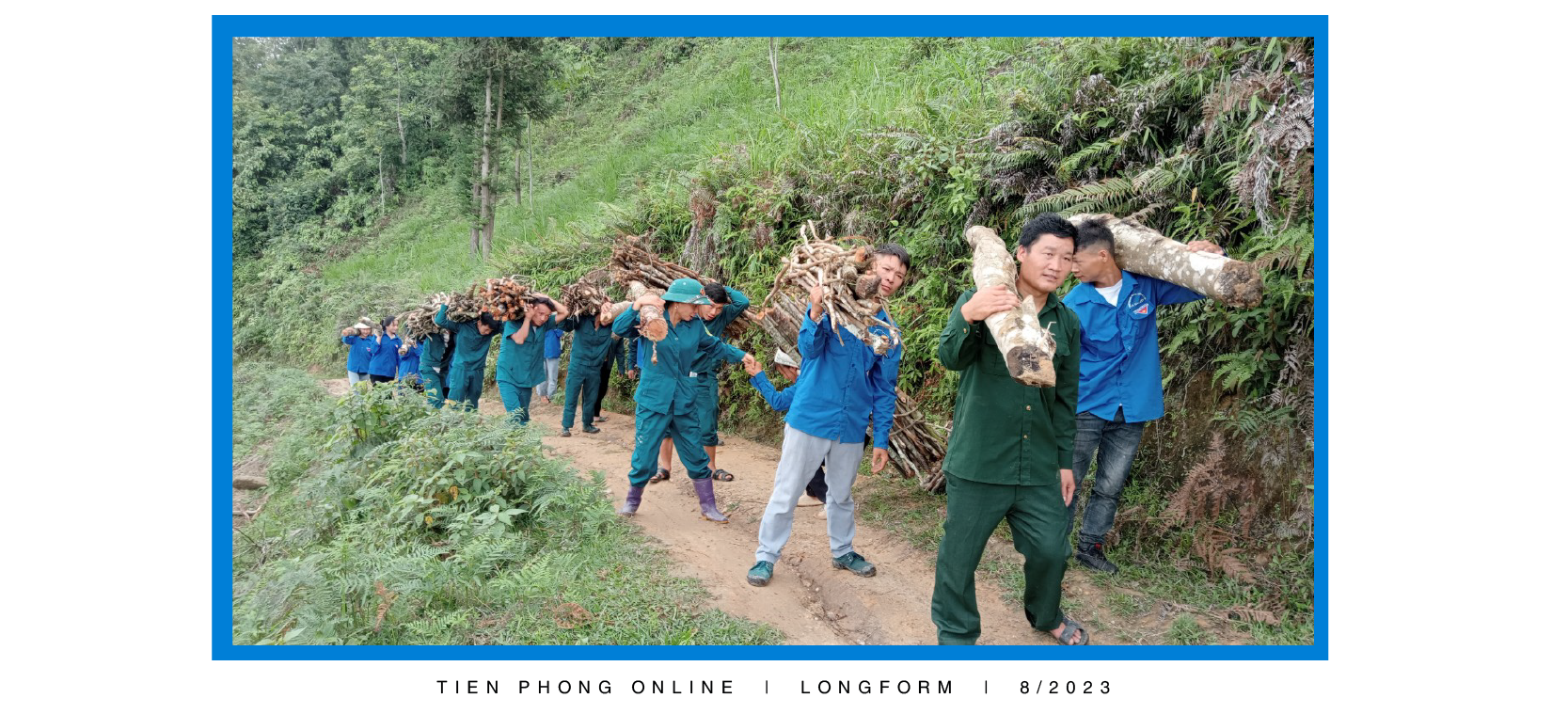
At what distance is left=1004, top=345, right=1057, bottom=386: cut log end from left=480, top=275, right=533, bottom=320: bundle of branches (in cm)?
662

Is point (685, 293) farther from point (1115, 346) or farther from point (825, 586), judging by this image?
point (1115, 346)

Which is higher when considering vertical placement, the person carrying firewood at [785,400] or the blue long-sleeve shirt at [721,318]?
the blue long-sleeve shirt at [721,318]

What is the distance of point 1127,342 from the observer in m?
4.25

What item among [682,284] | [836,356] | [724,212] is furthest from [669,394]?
[724,212]

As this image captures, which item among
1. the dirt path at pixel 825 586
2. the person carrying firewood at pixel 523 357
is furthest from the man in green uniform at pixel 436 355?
the dirt path at pixel 825 586

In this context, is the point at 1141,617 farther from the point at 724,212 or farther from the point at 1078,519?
the point at 724,212

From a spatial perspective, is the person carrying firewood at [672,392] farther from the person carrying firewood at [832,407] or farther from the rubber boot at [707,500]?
the person carrying firewood at [832,407]

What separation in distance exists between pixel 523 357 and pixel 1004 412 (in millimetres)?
6254

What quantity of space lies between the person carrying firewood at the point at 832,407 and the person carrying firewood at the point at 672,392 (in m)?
1.24

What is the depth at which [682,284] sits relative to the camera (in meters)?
5.56

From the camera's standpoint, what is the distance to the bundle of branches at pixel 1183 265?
12.8 ft

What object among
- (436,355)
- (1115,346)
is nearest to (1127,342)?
(1115,346)

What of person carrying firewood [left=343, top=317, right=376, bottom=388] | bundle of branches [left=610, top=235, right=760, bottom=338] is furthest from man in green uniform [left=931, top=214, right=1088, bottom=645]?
person carrying firewood [left=343, top=317, right=376, bottom=388]

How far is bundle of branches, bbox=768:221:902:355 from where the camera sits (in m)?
4.28
